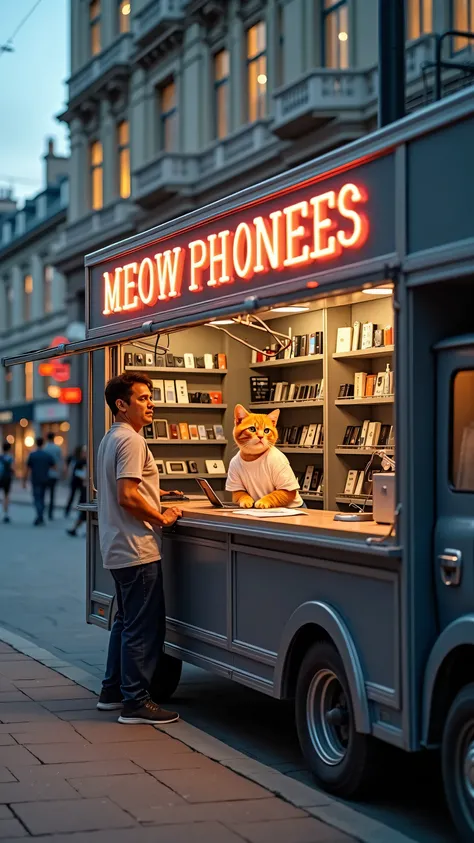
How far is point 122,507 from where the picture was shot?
7.47 metres

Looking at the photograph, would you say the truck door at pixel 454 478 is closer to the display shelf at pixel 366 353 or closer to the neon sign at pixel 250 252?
the neon sign at pixel 250 252

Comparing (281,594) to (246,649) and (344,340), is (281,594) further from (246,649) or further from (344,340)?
(344,340)

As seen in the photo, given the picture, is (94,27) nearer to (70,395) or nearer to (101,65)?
(101,65)

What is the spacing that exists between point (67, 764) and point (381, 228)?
10.4 ft

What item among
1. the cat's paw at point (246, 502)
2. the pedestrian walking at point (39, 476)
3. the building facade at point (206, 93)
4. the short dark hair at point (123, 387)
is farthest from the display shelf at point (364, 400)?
the pedestrian walking at point (39, 476)

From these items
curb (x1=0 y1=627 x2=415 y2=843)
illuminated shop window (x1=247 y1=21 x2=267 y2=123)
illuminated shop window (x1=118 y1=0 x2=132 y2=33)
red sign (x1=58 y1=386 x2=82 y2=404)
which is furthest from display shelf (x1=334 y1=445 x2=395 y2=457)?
illuminated shop window (x1=118 y1=0 x2=132 y2=33)

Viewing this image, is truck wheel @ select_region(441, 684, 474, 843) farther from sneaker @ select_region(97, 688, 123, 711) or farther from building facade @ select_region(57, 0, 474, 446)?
building facade @ select_region(57, 0, 474, 446)

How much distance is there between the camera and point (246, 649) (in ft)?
22.5

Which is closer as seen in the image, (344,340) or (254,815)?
(254,815)

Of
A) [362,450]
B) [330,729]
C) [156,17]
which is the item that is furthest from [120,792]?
[156,17]

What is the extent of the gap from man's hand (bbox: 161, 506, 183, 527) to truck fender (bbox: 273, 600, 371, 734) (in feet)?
4.92

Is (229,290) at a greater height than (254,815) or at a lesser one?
greater

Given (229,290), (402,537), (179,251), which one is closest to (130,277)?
(179,251)

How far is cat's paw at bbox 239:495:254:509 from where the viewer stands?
8.32 metres
